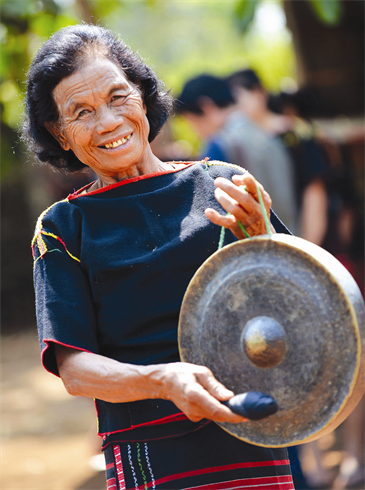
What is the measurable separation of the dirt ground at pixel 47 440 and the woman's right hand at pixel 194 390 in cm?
297

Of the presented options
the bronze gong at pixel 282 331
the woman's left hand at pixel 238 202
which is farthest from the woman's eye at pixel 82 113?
the bronze gong at pixel 282 331

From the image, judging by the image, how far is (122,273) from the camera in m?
1.80

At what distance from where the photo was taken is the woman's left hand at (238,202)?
161cm

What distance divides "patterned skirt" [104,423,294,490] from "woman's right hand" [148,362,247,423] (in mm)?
292

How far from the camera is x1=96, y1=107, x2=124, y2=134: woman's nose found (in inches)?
72.6

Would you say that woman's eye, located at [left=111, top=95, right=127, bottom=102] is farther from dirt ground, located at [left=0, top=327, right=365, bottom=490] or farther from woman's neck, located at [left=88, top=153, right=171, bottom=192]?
dirt ground, located at [left=0, top=327, right=365, bottom=490]

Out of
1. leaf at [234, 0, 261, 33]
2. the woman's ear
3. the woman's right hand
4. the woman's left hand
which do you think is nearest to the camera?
the woman's right hand

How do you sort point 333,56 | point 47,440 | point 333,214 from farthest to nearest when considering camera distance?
point 333,56
point 47,440
point 333,214

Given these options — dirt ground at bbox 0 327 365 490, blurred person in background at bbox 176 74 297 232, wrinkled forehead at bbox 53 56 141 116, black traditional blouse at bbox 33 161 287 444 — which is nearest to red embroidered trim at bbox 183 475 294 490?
black traditional blouse at bbox 33 161 287 444

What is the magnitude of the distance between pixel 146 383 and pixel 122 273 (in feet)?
1.11

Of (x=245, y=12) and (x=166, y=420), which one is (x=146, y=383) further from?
(x=245, y=12)

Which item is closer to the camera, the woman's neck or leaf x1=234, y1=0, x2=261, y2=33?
the woman's neck

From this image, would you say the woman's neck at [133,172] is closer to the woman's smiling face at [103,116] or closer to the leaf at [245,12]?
the woman's smiling face at [103,116]

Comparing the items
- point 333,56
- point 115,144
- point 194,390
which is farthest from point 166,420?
point 333,56
